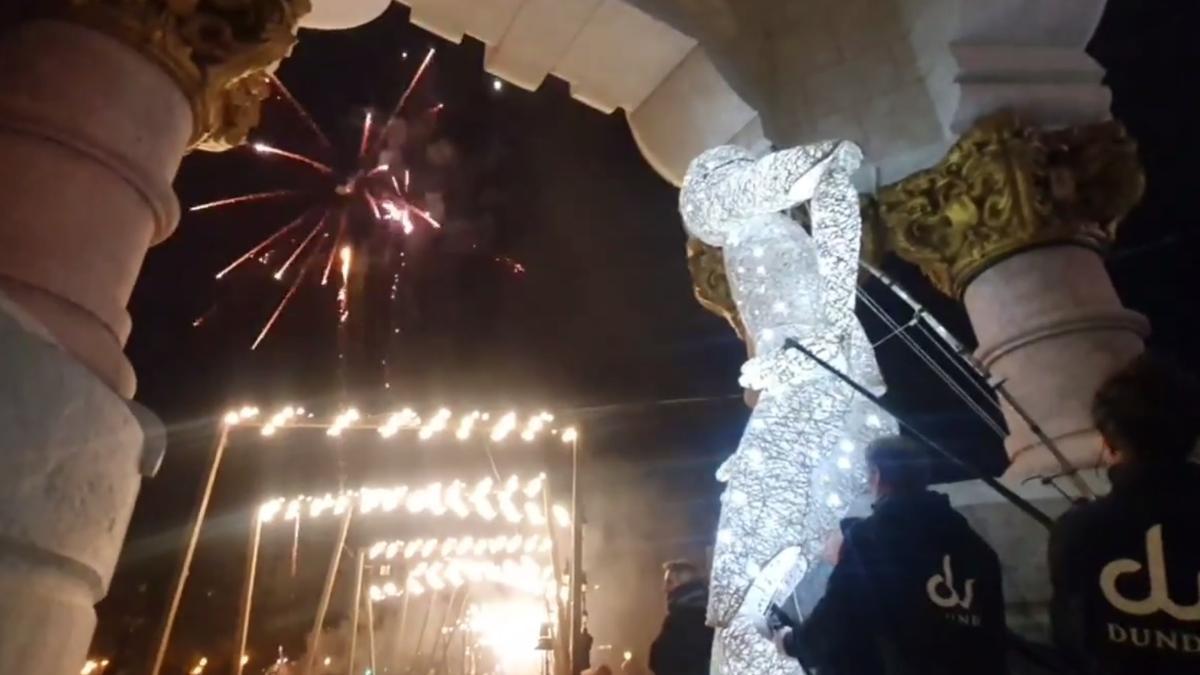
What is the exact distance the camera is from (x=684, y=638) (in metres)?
2.70

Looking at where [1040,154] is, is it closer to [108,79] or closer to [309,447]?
Answer: [108,79]

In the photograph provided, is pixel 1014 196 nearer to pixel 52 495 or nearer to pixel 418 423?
pixel 52 495

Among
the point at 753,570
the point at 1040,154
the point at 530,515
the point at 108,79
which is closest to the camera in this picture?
the point at 108,79

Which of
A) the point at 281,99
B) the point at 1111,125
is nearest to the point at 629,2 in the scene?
the point at 1111,125

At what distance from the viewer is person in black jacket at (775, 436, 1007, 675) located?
4.30ft

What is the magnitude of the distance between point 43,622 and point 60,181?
0.62 m

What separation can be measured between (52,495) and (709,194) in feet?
4.51

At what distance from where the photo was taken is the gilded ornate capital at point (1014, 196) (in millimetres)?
2273

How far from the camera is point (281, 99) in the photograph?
5.76m

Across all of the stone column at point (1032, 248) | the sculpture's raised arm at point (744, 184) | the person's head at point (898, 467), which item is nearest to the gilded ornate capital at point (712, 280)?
the stone column at point (1032, 248)

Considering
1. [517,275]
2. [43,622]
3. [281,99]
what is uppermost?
[281,99]

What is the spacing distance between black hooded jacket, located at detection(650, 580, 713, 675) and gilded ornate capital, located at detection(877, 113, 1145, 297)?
110 cm

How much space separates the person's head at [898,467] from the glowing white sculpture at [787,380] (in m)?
0.19

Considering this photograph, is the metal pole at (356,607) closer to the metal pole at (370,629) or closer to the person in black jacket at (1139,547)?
the metal pole at (370,629)
